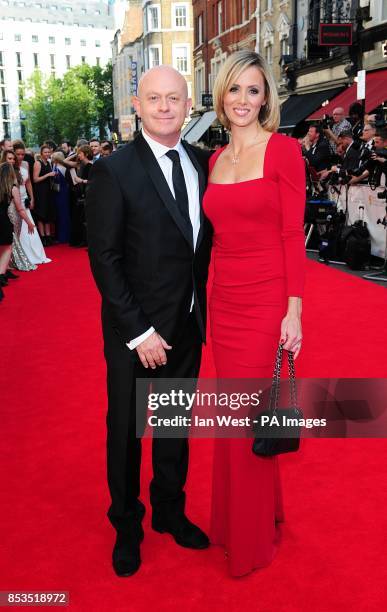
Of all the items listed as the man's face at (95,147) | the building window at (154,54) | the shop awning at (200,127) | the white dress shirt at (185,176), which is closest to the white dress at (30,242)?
the man's face at (95,147)

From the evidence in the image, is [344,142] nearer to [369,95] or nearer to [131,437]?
[369,95]

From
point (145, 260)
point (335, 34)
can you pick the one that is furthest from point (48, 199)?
point (145, 260)

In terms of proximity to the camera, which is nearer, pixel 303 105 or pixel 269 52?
pixel 303 105

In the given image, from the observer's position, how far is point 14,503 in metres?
3.46

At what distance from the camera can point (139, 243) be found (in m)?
2.62

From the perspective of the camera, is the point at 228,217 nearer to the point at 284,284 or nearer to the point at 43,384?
the point at 284,284

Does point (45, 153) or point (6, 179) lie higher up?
point (45, 153)

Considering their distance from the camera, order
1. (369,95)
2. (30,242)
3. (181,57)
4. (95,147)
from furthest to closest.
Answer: (181,57) → (369,95) → (95,147) → (30,242)

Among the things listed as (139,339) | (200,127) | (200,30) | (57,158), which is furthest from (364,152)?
(200,30)

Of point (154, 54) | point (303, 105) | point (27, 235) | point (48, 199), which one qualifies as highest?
point (154, 54)

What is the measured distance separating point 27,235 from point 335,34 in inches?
446

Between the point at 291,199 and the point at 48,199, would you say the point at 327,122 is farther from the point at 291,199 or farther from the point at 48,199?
the point at 291,199

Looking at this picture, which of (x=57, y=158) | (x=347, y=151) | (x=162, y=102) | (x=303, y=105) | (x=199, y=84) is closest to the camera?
(x=162, y=102)

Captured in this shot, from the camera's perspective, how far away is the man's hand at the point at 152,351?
265cm
